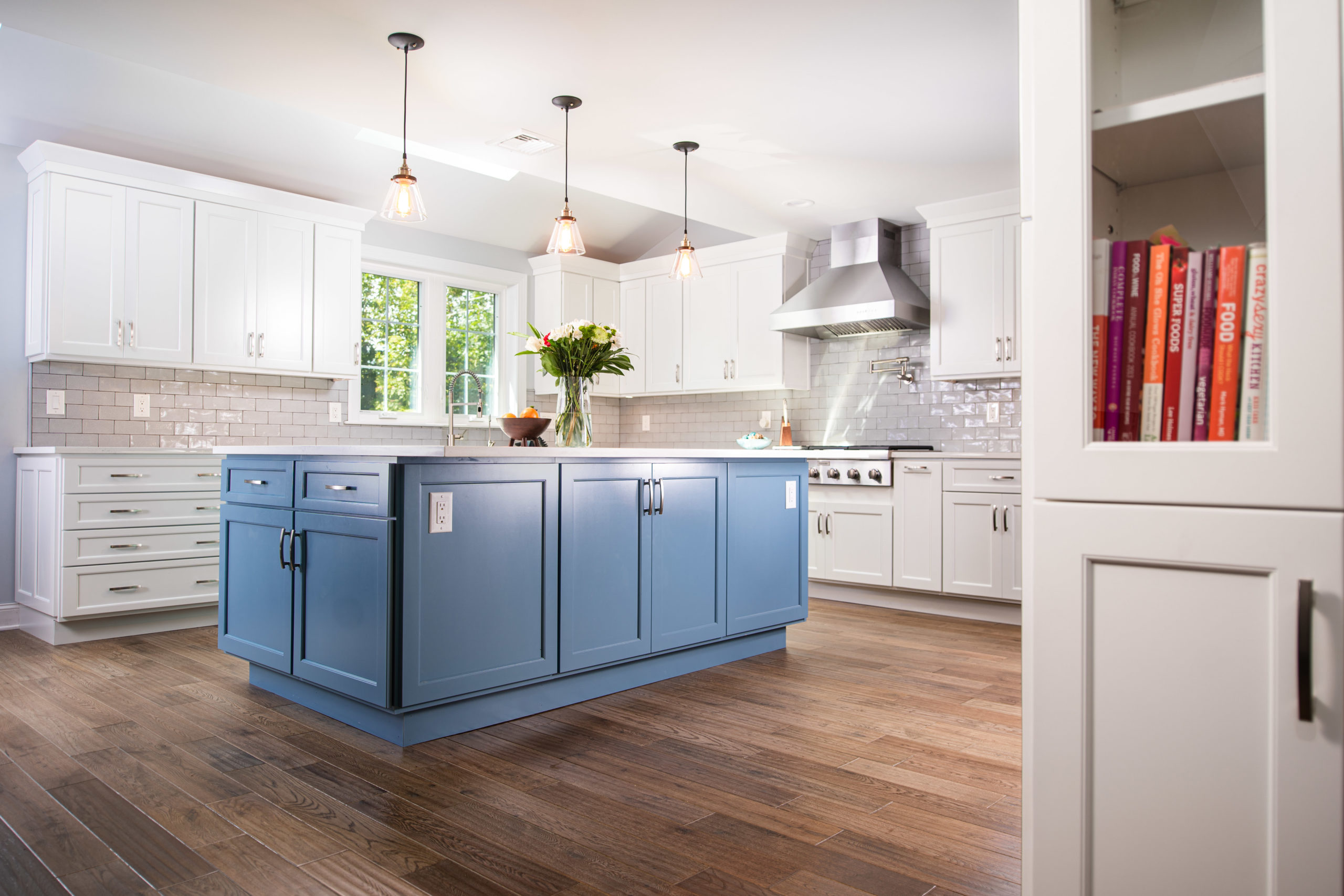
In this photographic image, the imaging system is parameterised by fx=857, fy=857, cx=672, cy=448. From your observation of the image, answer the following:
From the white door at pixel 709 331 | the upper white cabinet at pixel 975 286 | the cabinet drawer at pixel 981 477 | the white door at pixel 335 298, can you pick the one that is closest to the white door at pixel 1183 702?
the cabinet drawer at pixel 981 477

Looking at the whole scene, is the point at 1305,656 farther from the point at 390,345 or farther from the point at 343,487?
the point at 390,345

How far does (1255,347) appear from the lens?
0.96 meters

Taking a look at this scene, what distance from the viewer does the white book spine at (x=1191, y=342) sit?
0.99 m

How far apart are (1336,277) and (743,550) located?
2714 mm

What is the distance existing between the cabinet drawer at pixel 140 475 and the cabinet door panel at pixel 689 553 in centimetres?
253

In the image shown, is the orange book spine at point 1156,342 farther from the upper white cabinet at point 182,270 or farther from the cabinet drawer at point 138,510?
the upper white cabinet at point 182,270

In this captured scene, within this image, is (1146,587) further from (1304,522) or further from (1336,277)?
(1336,277)

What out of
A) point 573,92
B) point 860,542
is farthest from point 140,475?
point 860,542

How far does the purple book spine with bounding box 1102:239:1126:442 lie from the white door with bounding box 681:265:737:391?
4.82m

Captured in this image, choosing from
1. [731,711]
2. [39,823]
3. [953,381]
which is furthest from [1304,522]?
[953,381]

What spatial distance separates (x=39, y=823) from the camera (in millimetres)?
1925

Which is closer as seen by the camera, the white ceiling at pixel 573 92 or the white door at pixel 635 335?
the white ceiling at pixel 573 92

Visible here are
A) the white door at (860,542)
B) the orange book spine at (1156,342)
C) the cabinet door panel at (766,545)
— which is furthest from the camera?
the white door at (860,542)

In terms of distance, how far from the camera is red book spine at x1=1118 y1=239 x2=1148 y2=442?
1.03 meters
